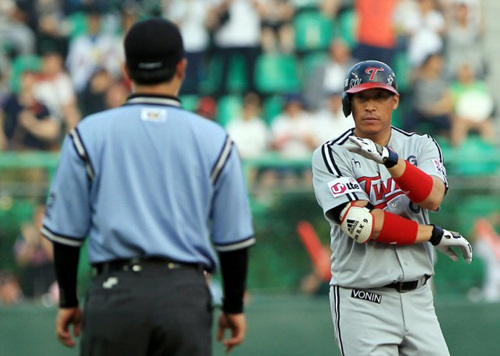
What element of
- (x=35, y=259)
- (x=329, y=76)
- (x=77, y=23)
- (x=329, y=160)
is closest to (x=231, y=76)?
(x=329, y=76)

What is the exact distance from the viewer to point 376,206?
5445mm

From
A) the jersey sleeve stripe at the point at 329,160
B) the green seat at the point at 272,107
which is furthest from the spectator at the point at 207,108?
the jersey sleeve stripe at the point at 329,160

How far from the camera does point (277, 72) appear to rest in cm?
1529

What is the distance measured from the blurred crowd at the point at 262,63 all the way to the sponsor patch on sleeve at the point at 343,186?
317 inches

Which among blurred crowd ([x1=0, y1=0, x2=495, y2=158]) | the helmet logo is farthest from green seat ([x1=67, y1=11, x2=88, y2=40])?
the helmet logo

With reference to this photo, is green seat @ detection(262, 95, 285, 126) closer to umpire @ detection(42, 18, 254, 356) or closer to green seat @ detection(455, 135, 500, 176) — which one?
green seat @ detection(455, 135, 500, 176)

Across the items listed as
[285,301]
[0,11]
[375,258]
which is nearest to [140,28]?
[375,258]

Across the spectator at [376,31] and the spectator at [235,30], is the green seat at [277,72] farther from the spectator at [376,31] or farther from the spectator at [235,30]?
the spectator at [376,31]

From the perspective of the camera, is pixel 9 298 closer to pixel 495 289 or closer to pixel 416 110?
pixel 495 289

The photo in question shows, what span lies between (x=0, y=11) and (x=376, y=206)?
42.7 ft

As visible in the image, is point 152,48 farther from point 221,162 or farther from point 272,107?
point 272,107

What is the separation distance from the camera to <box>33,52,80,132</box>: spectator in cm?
1449

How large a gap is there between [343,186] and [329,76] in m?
9.48

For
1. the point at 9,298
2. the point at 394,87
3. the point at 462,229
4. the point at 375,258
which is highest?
the point at 394,87
